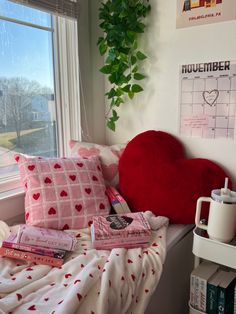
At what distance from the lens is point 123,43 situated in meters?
1.51

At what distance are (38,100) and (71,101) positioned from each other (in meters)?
0.20

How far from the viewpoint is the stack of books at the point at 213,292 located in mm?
1112

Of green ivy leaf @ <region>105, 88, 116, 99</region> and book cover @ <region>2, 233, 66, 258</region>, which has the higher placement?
green ivy leaf @ <region>105, 88, 116, 99</region>

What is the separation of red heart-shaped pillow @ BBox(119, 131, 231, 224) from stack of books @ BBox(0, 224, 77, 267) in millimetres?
423

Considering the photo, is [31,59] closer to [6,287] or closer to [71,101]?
[71,101]

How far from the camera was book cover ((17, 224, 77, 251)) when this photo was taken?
1070 mm

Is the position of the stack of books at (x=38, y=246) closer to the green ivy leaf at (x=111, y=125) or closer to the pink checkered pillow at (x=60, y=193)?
the pink checkered pillow at (x=60, y=193)

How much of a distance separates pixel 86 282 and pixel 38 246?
11.6 inches

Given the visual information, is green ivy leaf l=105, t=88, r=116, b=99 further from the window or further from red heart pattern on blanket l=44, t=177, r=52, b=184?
red heart pattern on blanket l=44, t=177, r=52, b=184

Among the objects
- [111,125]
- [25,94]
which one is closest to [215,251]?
[111,125]

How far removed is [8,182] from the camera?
4.61 feet

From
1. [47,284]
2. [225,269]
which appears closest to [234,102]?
[225,269]

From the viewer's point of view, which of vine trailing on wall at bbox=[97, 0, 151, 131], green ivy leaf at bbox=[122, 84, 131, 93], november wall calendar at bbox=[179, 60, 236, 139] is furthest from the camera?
green ivy leaf at bbox=[122, 84, 131, 93]

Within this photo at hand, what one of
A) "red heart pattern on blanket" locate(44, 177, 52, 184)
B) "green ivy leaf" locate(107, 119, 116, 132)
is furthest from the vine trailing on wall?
"red heart pattern on blanket" locate(44, 177, 52, 184)
